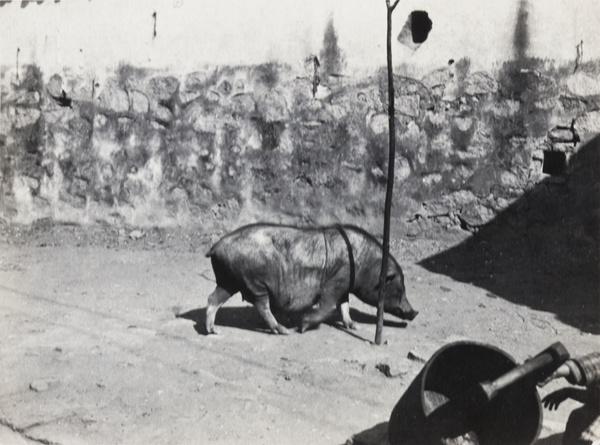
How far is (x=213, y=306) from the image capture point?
6.41 metres

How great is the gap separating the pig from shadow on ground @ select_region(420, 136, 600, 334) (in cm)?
222

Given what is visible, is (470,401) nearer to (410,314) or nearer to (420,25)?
(410,314)

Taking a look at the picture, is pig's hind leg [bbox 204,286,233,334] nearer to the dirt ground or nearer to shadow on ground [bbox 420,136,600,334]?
the dirt ground

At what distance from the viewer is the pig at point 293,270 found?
6352mm

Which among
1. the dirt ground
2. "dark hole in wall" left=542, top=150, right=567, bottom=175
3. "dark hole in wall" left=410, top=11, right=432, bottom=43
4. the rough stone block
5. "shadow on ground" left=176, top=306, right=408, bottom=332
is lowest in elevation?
"shadow on ground" left=176, top=306, right=408, bottom=332

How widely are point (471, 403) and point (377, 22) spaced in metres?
6.66

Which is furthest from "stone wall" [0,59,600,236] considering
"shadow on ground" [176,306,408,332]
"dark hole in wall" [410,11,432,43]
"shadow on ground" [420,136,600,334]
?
"shadow on ground" [176,306,408,332]

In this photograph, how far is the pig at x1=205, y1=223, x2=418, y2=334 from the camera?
635cm

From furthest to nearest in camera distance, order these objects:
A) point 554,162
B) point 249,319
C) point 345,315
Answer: point 554,162, point 249,319, point 345,315

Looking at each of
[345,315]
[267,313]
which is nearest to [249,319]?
[267,313]

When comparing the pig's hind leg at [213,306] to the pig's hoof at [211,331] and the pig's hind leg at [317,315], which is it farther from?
→ the pig's hind leg at [317,315]

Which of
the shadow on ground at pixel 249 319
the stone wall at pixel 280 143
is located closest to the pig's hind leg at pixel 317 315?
the shadow on ground at pixel 249 319

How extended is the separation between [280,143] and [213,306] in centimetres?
407

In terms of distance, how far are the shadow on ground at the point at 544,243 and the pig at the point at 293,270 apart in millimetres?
2219
